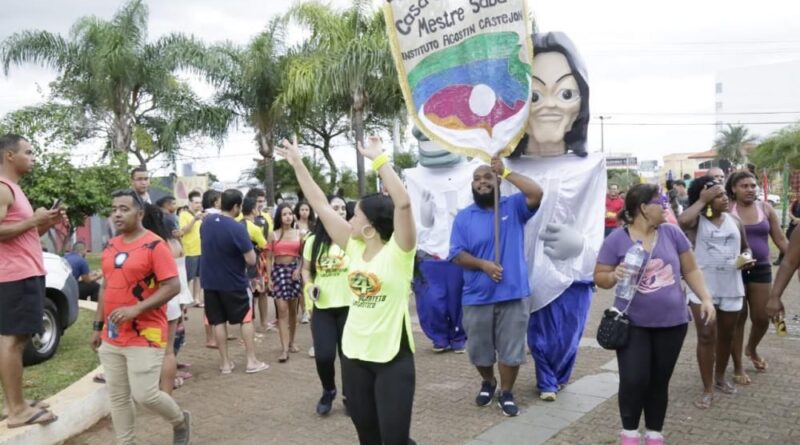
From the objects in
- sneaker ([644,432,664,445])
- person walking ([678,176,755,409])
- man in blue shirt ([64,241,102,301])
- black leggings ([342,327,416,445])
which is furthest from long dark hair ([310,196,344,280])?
man in blue shirt ([64,241,102,301])

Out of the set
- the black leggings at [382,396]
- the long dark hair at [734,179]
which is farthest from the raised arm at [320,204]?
the long dark hair at [734,179]

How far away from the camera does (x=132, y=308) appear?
3.98m

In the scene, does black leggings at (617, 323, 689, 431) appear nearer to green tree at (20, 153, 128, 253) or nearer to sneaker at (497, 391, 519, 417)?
sneaker at (497, 391, 519, 417)

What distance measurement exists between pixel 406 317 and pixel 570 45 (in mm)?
3567

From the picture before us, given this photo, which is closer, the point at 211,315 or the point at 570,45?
the point at 570,45

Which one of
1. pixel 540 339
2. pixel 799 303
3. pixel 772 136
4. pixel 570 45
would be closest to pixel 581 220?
pixel 540 339

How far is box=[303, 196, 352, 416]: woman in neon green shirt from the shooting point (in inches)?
198

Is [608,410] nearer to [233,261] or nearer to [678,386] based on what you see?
[678,386]

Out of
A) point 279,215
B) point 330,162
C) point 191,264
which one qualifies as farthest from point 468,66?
point 330,162

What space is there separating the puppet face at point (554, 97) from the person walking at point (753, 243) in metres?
1.46

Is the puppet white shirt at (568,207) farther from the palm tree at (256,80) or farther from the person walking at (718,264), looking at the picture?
the palm tree at (256,80)

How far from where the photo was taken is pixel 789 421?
4711 millimetres

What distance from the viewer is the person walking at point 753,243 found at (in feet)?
18.4

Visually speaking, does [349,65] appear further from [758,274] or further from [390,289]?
[390,289]
